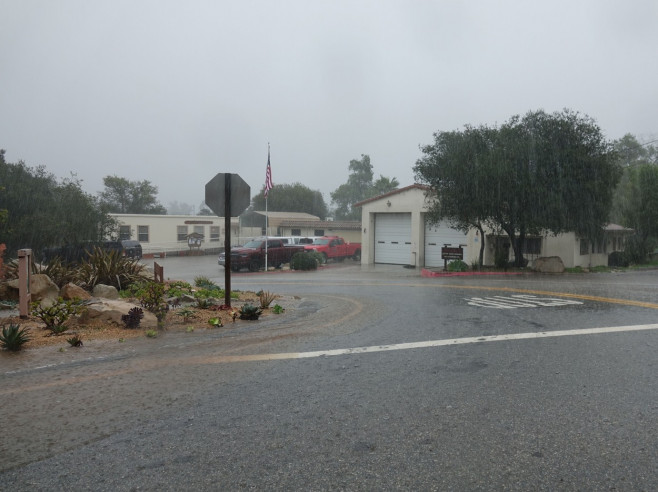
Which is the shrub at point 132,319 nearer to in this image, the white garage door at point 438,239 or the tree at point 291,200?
the white garage door at point 438,239

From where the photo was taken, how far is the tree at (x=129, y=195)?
226 feet

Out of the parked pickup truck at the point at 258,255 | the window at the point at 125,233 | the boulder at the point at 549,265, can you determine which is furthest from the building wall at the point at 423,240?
the window at the point at 125,233

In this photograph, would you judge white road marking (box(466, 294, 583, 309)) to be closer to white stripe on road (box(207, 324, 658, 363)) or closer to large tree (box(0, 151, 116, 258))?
white stripe on road (box(207, 324, 658, 363))

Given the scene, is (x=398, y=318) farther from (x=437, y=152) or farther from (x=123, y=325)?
(x=437, y=152)

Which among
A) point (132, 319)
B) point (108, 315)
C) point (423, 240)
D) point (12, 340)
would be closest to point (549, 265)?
point (423, 240)

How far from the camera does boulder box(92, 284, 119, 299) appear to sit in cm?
1112

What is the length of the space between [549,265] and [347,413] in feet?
74.0

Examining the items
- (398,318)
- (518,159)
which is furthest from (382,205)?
(398,318)

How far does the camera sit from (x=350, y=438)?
154 inches

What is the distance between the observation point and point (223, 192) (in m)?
9.84

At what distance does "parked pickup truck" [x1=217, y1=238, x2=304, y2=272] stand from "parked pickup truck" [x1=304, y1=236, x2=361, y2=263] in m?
3.87

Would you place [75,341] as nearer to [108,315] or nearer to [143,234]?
[108,315]

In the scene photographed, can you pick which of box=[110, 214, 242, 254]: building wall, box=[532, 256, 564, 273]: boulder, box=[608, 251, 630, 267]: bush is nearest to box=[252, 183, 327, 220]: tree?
box=[110, 214, 242, 254]: building wall

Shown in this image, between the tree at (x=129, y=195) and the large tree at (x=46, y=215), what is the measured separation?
125 feet
